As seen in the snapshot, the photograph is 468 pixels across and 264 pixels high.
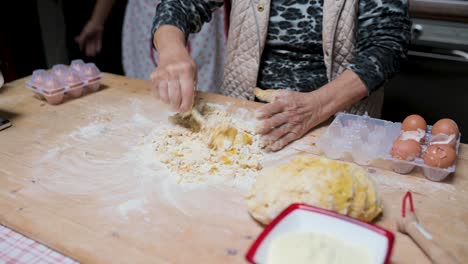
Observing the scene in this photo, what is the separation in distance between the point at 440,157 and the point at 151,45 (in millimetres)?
2121

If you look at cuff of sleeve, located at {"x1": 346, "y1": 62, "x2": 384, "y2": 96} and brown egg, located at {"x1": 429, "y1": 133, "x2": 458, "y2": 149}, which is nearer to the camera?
brown egg, located at {"x1": 429, "y1": 133, "x2": 458, "y2": 149}

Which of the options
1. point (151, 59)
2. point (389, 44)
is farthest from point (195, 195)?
point (151, 59)

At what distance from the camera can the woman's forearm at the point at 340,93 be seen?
121 cm

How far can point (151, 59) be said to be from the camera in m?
2.71

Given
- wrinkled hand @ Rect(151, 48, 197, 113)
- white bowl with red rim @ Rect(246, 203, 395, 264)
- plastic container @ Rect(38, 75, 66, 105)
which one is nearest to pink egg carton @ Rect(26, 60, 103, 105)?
plastic container @ Rect(38, 75, 66, 105)

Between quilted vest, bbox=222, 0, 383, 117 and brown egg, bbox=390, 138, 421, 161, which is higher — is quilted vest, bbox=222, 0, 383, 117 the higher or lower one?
the higher one

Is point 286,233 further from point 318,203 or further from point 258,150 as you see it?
point 258,150

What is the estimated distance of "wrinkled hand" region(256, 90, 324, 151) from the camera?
113 cm

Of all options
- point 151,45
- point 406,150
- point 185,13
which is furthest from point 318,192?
point 151,45

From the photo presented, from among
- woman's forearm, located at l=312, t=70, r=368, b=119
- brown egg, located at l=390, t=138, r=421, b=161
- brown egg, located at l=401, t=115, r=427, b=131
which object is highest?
woman's forearm, located at l=312, t=70, r=368, b=119

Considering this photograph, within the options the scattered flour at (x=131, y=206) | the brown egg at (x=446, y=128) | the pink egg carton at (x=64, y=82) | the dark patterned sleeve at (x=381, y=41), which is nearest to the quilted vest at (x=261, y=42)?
Answer: the dark patterned sleeve at (x=381, y=41)

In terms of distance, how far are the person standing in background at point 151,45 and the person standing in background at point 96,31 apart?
0.23ft

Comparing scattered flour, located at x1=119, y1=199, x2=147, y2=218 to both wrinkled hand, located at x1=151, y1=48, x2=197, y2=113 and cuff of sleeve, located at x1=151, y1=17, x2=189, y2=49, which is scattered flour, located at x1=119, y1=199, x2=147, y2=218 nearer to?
wrinkled hand, located at x1=151, y1=48, x2=197, y2=113

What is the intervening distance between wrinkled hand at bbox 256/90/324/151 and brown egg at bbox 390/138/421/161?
279mm
